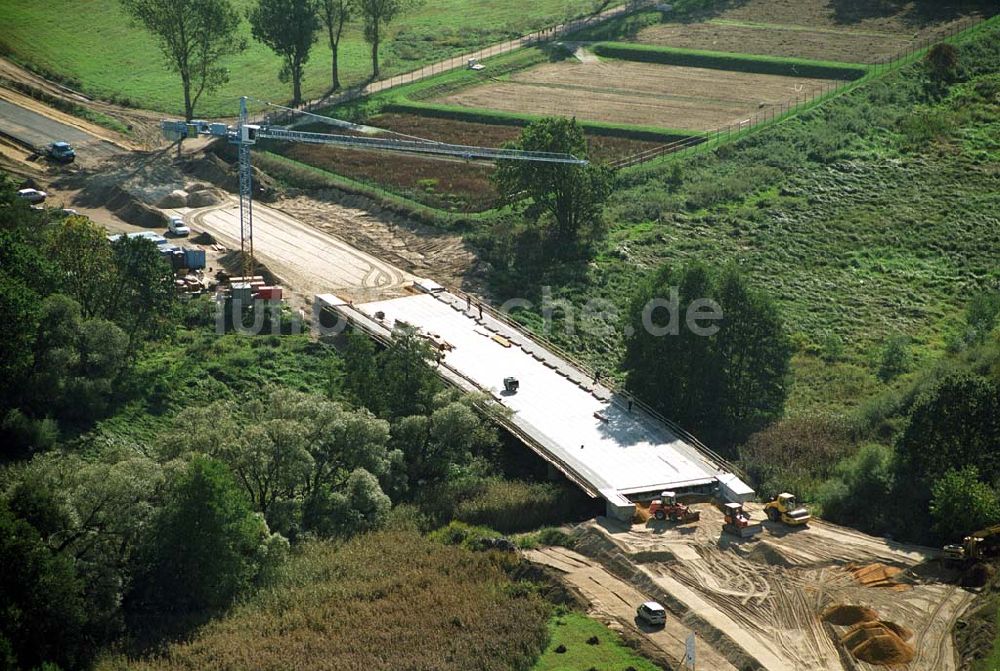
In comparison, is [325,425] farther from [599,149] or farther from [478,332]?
[599,149]

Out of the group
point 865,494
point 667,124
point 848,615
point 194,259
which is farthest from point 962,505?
point 667,124

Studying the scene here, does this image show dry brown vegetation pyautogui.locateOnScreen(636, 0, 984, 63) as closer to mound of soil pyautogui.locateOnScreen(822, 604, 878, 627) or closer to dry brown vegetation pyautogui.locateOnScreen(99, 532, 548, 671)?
mound of soil pyautogui.locateOnScreen(822, 604, 878, 627)

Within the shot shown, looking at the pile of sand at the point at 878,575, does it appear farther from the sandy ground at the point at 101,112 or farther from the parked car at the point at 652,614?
the sandy ground at the point at 101,112

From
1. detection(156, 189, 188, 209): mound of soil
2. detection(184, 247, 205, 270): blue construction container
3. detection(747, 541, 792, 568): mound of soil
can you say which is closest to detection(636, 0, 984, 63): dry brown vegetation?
detection(156, 189, 188, 209): mound of soil

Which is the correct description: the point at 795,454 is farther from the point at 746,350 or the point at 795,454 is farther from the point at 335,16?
the point at 335,16

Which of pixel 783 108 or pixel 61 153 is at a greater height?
pixel 783 108

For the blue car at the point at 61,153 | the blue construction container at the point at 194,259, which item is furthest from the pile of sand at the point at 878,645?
the blue car at the point at 61,153

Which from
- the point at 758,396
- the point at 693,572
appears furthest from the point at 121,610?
the point at 758,396
